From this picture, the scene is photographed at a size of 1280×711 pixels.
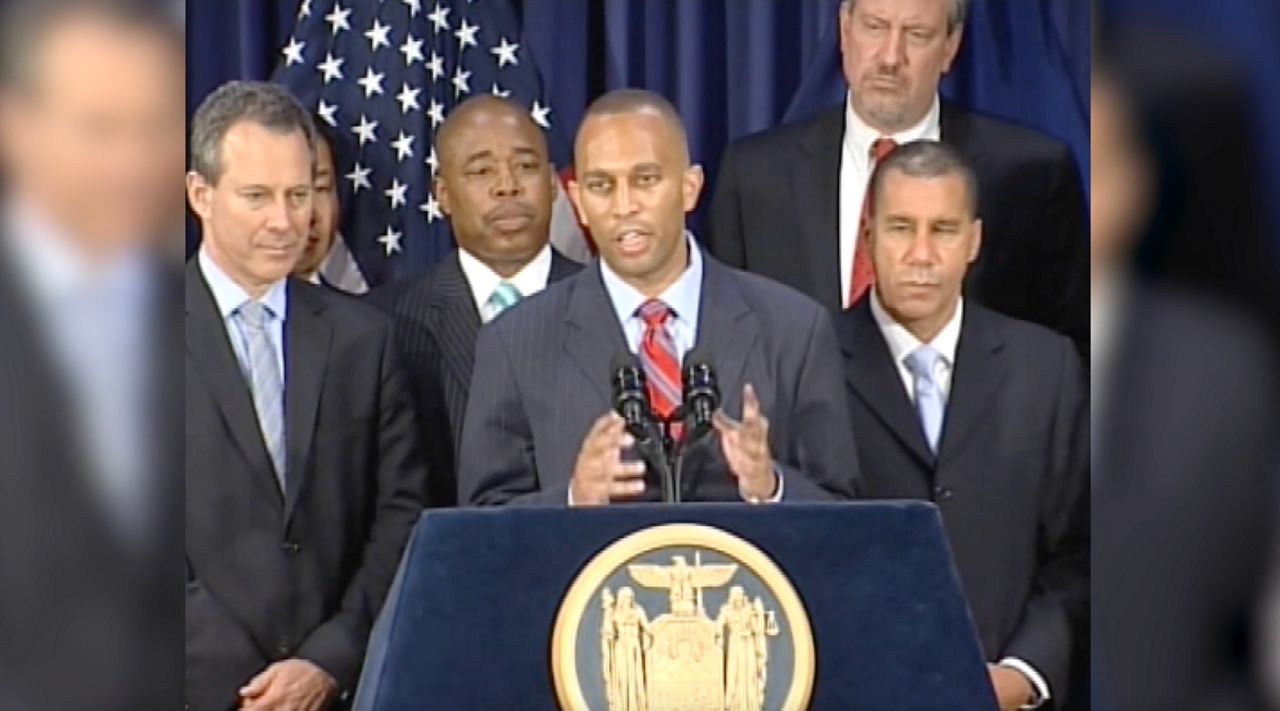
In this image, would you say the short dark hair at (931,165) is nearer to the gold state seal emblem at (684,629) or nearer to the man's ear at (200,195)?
the man's ear at (200,195)

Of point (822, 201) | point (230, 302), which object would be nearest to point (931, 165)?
point (822, 201)

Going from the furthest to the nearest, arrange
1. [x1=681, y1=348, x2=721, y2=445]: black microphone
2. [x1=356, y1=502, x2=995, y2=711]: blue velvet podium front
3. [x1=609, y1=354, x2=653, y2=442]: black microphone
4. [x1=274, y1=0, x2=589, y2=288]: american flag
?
[x1=274, y1=0, x2=589, y2=288]: american flag
[x1=681, y1=348, x2=721, y2=445]: black microphone
[x1=609, y1=354, x2=653, y2=442]: black microphone
[x1=356, y1=502, x2=995, y2=711]: blue velvet podium front

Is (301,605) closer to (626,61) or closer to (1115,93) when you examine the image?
(626,61)

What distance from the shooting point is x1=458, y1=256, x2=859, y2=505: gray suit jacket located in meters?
5.33

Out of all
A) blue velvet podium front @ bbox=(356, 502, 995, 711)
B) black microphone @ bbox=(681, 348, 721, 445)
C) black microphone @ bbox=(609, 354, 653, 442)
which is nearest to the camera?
blue velvet podium front @ bbox=(356, 502, 995, 711)

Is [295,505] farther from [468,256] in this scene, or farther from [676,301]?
[676,301]

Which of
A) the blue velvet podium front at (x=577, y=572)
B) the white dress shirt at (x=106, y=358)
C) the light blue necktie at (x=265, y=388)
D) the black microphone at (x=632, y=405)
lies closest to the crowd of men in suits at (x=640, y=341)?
the light blue necktie at (x=265, y=388)

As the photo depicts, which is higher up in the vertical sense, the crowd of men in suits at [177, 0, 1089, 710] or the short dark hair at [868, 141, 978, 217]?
the short dark hair at [868, 141, 978, 217]

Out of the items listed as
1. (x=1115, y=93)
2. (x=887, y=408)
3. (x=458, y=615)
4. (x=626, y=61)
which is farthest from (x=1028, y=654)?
(x=458, y=615)

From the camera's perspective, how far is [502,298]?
5.46m

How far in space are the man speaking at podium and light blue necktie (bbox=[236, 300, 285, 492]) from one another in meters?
0.49

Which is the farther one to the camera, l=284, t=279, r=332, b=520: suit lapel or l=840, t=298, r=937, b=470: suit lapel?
l=840, t=298, r=937, b=470: suit lapel

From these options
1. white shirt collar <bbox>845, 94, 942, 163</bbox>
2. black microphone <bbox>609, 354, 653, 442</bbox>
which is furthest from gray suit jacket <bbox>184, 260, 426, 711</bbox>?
white shirt collar <bbox>845, 94, 942, 163</bbox>

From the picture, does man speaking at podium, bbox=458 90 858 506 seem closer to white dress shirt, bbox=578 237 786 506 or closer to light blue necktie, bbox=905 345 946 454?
white dress shirt, bbox=578 237 786 506
